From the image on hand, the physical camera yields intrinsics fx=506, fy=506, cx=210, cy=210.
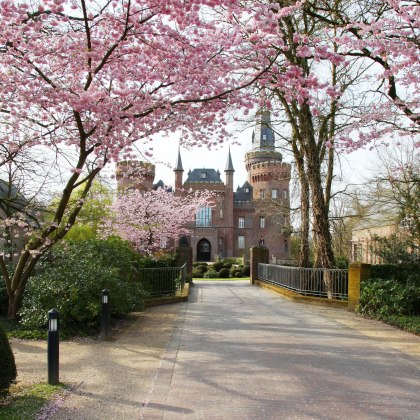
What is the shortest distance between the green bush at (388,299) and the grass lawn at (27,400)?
30.4 ft

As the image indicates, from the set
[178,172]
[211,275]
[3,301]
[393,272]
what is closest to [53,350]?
[3,301]

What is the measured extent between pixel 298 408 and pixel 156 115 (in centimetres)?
648

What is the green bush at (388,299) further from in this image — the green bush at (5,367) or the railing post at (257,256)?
the railing post at (257,256)

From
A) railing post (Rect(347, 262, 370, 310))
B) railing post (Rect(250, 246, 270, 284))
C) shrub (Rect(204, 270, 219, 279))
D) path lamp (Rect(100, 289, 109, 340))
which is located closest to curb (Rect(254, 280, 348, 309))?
railing post (Rect(347, 262, 370, 310))

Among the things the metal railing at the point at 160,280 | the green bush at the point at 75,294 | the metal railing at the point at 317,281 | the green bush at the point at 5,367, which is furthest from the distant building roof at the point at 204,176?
the green bush at the point at 5,367

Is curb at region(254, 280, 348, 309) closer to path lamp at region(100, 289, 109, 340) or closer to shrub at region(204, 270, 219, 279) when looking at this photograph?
path lamp at region(100, 289, 109, 340)

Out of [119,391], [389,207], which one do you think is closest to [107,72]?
[119,391]

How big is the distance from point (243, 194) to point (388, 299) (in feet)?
236

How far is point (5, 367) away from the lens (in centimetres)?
534

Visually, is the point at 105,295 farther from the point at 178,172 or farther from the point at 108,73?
the point at 178,172

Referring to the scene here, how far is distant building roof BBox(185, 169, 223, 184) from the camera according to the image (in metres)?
82.4

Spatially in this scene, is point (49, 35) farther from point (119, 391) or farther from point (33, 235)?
point (119, 391)

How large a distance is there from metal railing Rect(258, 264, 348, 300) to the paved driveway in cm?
492

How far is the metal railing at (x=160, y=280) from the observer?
16766 millimetres
